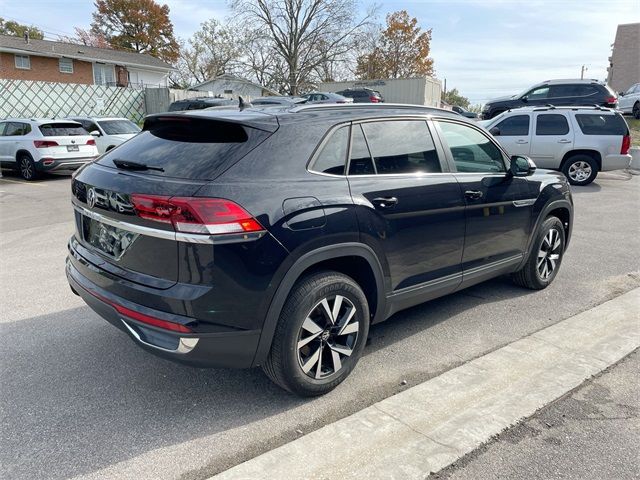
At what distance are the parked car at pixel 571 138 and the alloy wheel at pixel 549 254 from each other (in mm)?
8471

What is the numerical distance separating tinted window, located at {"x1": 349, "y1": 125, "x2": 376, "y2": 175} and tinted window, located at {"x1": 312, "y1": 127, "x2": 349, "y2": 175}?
0.20ft

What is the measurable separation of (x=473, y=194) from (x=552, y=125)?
10.2m

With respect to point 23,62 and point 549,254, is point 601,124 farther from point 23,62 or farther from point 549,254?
point 23,62

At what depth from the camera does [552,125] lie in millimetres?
12688

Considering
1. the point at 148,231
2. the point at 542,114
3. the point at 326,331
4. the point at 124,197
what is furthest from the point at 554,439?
the point at 542,114

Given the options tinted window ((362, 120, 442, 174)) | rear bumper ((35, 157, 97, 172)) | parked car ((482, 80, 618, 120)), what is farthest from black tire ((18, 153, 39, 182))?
parked car ((482, 80, 618, 120))

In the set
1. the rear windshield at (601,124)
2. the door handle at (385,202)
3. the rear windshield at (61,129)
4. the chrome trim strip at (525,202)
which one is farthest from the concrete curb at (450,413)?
the rear windshield at (61,129)

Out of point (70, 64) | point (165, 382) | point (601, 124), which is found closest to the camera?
point (165, 382)

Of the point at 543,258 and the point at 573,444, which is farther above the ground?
the point at 543,258

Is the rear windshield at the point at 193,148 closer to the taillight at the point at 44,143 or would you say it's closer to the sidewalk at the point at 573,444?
the sidewalk at the point at 573,444

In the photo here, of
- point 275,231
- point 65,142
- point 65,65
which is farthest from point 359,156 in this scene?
point 65,65

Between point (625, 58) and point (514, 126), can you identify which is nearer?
point (514, 126)

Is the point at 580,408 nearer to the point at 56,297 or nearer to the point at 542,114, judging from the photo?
the point at 56,297

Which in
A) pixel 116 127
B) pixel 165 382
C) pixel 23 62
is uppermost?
pixel 23 62
